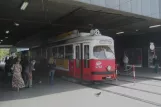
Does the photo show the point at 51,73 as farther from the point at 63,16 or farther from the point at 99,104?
the point at 99,104

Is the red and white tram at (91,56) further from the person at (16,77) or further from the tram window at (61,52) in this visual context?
the person at (16,77)

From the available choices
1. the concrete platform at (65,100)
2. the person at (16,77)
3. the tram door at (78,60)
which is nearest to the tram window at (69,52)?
the tram door at (78,60)

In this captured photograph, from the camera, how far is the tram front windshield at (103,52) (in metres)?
14.3

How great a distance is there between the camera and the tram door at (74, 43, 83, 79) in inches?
593

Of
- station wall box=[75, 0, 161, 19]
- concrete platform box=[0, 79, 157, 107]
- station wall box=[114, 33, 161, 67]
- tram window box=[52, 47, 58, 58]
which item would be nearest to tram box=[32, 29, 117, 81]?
station wall box=[75, 0, 161, 19]

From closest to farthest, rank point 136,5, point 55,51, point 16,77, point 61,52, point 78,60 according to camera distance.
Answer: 1. point 16,77
2. point 78,60
3. point 136,5
4. point 61,52
5. point 55,51

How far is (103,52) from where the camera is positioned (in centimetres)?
1456

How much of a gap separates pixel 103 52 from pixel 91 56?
3.00 feet

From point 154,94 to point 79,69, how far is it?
547 centimetres

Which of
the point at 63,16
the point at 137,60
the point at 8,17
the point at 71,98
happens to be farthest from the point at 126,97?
the point at 137,60

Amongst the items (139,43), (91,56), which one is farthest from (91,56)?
(139,43)

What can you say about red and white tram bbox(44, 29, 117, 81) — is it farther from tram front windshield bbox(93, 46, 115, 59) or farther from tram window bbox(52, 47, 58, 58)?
tram window bbox(52, 47, 58, 58)

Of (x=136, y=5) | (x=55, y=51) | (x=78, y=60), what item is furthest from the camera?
(x=55, y=51)

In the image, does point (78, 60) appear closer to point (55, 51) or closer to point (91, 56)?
point (91, 56)
